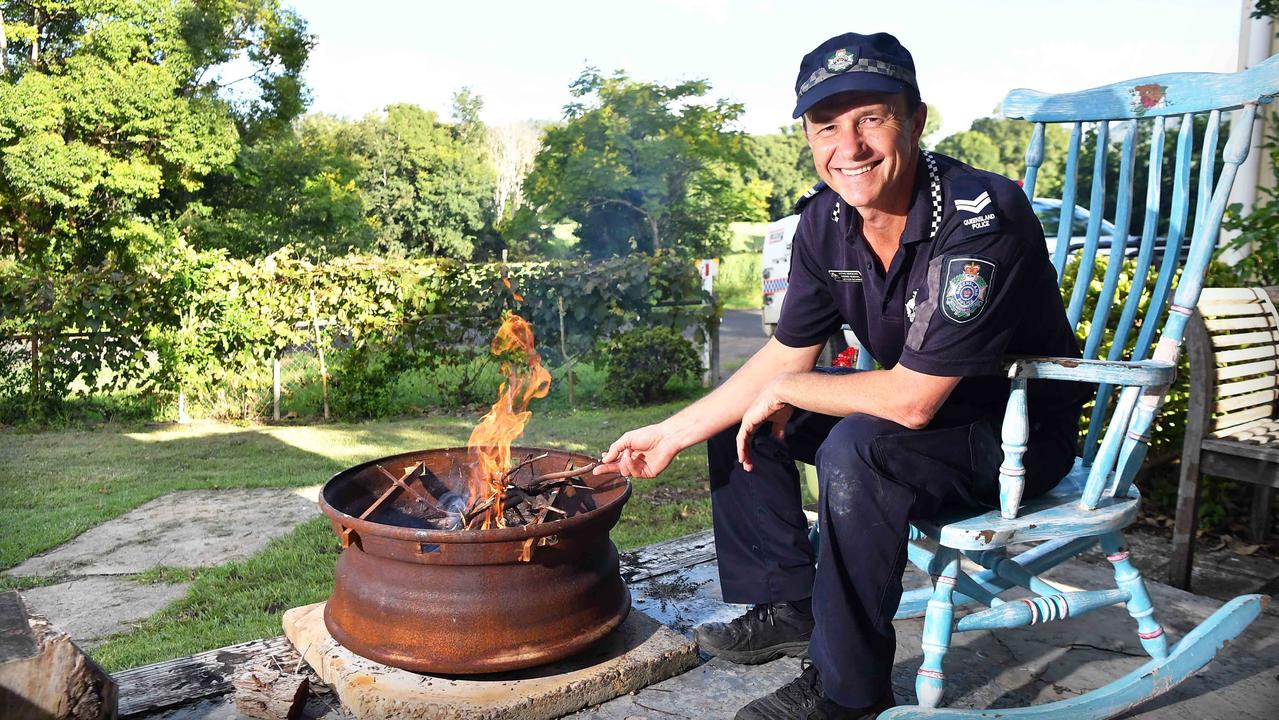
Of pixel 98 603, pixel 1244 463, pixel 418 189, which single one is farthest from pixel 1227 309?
pixel 418 189

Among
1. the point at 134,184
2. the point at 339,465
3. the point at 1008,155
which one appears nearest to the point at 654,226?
the point at 134,184

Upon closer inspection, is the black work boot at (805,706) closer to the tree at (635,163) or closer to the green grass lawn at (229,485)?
the green grass lawn at (229,485)

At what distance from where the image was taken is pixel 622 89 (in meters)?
19.8

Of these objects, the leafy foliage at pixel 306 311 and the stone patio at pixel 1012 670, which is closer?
the stone patio at pixel 1012 670

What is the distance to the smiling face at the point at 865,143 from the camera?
1.89 meters

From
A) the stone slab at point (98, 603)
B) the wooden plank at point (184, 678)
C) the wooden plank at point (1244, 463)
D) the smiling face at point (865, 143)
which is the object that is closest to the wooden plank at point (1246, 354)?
the wooden plank at point (1244, 463)

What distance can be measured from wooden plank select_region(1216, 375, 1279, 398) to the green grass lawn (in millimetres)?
2210

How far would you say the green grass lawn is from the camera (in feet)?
10.3

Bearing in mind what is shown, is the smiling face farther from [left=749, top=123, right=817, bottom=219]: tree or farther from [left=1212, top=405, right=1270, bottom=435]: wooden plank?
[left=749, top=123, right=817, bottom=219]: tree

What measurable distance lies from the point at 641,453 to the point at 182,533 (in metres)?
2.95

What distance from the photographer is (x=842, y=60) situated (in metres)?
1.85

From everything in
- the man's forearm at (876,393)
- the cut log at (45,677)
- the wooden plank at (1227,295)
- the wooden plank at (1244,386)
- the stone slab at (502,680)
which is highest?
the wooden plank at (1227,295)

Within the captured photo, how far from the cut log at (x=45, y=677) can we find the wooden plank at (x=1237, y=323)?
3286 mm

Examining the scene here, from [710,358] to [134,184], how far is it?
1189 cm
